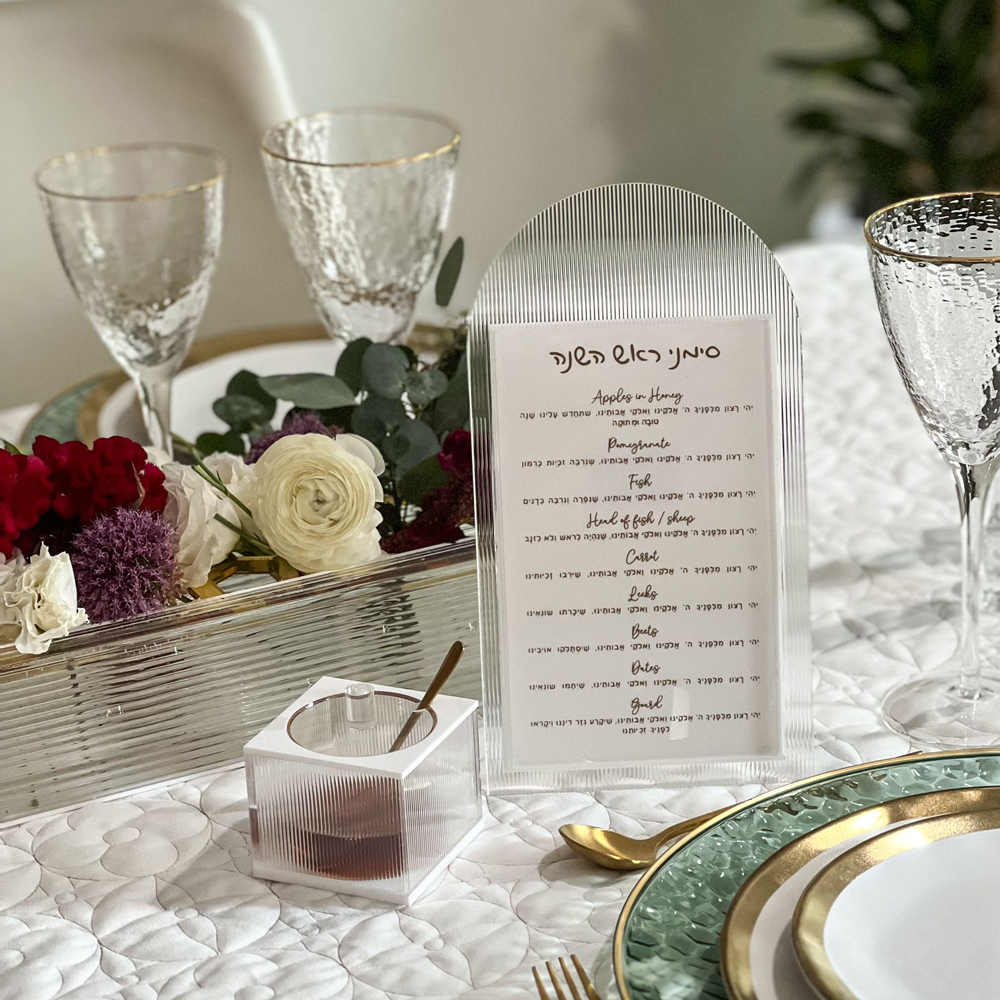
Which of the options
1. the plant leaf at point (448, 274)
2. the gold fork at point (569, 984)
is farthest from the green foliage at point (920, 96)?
the gold fork at point (569, 984)

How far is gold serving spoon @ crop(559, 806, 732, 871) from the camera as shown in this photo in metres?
0.57

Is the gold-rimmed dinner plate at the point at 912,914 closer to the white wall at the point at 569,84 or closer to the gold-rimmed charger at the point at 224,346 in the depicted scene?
the gold-rimmed charger at the point at 224,346

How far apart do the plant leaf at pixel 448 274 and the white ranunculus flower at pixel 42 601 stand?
336mm

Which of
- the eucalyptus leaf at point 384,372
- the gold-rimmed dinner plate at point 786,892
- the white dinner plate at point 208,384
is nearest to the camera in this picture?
the gold-rimmed dinner plate at point 786,892

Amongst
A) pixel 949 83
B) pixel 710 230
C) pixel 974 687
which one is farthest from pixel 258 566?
pixel 949 83

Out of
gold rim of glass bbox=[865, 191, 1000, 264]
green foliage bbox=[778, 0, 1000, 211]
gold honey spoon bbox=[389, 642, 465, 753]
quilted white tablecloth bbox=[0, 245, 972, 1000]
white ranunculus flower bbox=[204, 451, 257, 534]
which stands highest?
green foliage bbox=[778, 0, 1000, 211]

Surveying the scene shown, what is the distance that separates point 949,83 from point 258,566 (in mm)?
2692

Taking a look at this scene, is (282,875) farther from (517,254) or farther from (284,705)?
(517,254)

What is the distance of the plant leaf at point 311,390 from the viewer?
75 centimetres

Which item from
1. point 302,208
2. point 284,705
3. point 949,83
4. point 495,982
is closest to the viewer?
point 495,982

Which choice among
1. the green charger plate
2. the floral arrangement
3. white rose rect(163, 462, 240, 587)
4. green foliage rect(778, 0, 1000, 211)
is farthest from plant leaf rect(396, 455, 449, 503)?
green foliage rect(778, 0, 1000, 211)

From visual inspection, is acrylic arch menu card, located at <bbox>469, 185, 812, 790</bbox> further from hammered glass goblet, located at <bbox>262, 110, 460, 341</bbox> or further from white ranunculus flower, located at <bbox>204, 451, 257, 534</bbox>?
hammered glass goblet, located at <bbox>262, 110, 460, 341</bbox>

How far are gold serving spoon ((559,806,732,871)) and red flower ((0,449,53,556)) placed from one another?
0.29 m

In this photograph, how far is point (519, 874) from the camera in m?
0.58
